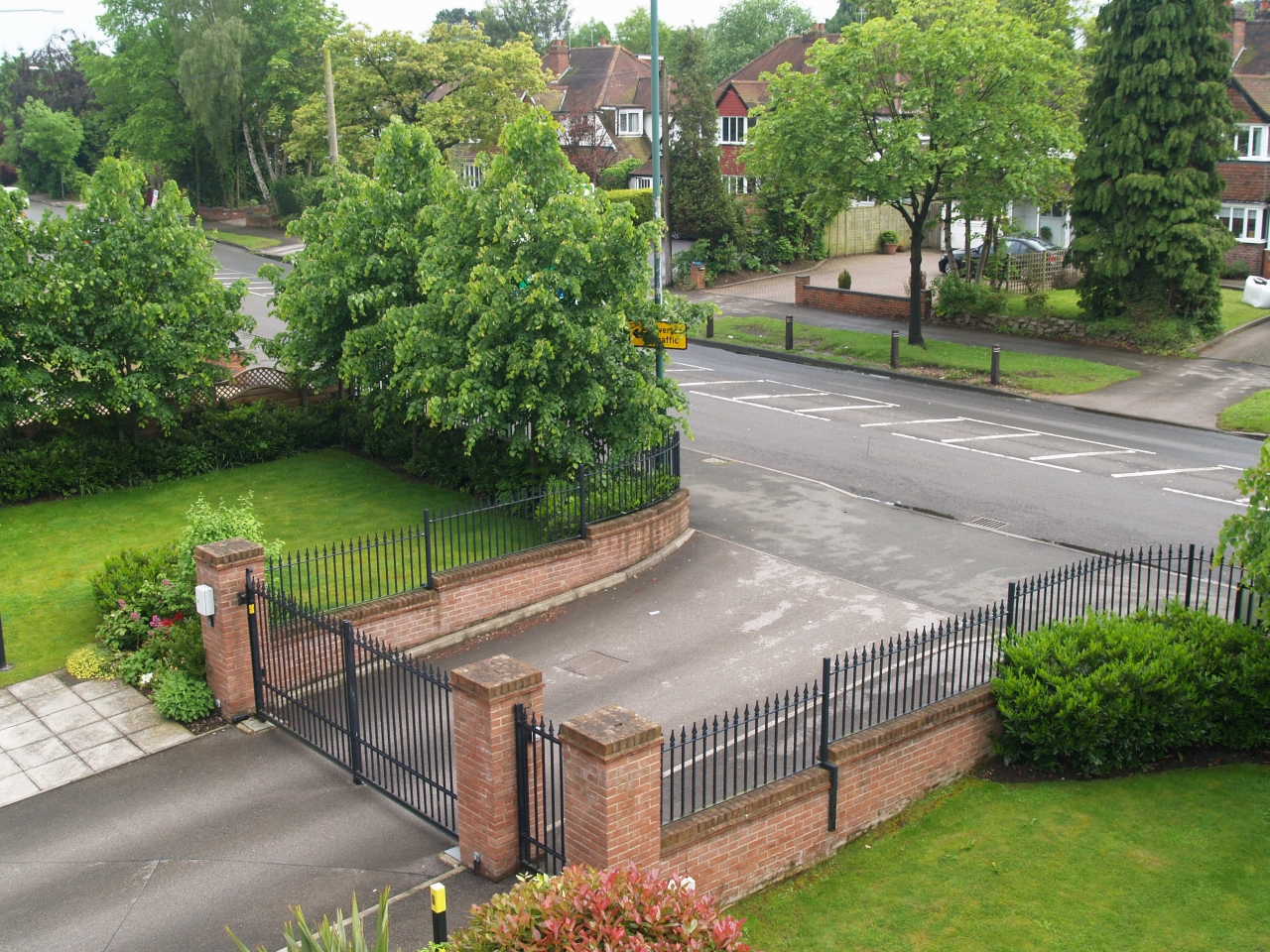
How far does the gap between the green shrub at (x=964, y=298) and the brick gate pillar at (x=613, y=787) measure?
96.6ft

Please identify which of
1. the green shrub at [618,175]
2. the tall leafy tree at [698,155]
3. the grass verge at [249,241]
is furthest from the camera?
the grass verge at [249,241]

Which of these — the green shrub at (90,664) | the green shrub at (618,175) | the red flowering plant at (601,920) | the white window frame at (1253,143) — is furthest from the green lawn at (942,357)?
the red flowering plant at (601,920)

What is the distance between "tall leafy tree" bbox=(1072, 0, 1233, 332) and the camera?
30.7m

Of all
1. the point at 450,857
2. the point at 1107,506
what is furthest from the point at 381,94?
the point at 450,857

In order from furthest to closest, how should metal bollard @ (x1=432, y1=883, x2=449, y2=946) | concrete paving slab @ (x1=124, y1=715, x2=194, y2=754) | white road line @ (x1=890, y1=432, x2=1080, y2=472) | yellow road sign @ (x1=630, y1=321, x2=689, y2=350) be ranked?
white road line @ (x1=890, y1=432, x2=1080, y2=472) → yellow road sign @ (x1=630, y1=321, x2=689, y2=350) → concrete paving slab @ (x1=124, y1=715, x2=194, y2=754) → metal bollard @ (x1=432, y1=883, x2=449, y2=946)

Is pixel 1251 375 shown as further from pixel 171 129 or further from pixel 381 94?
pixel 171 129

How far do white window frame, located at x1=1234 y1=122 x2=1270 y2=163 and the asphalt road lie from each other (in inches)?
808

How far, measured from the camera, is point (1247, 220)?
41625 millimetres

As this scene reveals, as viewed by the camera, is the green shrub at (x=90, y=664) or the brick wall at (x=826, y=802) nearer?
the brick wall at (x=826, y=802)

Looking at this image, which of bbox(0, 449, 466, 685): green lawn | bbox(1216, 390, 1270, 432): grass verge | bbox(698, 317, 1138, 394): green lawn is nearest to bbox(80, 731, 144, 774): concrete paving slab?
bbox(0, 449, 466, 685): green lawn

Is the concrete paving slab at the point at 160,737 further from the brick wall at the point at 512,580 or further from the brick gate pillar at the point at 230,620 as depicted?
the brick wall at the point at 512,580

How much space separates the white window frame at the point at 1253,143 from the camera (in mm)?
41156

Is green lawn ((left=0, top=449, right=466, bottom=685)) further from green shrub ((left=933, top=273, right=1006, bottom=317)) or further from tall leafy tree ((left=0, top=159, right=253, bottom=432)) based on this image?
green shrub ((left=933, top=273, right=1006, bottom=317))

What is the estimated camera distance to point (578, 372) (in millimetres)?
16469
